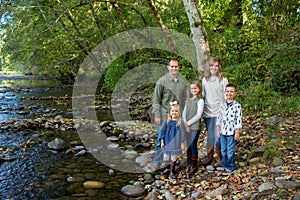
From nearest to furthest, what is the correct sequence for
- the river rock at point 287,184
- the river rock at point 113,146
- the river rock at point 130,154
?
1. the river rock at point 287,184
2. the river rock at point 130,154
3. the river rock at point 113,146

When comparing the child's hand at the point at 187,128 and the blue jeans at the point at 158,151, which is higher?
the child's hand at the point at 187,128

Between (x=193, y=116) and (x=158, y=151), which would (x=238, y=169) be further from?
(x=158, y=151)

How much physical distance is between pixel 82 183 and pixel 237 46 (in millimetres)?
6915

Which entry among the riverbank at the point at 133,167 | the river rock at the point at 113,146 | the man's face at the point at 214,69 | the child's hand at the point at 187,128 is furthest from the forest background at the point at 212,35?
the river rock at the point at 113,146

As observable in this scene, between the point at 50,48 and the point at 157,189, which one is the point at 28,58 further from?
the point at 157,189

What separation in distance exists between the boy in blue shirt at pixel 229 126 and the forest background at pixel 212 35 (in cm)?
267

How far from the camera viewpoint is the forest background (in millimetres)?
7531

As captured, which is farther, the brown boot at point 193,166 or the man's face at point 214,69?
the brown boot at point 193,166

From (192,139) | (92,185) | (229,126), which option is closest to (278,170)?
(229,126)

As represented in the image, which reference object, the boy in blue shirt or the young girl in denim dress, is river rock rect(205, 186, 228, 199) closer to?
the boy in blue shirt

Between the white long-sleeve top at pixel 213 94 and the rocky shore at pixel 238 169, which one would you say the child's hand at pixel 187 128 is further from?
the rocky shore at pixel 238 169

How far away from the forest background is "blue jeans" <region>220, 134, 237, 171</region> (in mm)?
2654

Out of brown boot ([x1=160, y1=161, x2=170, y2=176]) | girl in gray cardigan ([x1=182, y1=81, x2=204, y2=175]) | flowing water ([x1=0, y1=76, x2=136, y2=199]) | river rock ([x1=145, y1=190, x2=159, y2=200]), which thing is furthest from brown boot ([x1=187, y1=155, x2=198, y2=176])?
flowing water ([x1=0, y1=76, x2=136, y2=199])

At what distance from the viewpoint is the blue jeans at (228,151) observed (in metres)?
4.32
